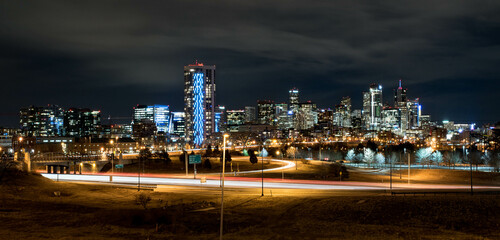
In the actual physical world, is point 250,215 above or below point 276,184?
below

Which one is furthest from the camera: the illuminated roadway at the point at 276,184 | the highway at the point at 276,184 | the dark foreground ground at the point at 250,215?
the illuminated roadway at the point at 276,184

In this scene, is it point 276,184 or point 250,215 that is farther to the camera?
point 276,184

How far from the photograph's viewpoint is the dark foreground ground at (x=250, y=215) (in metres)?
32.5

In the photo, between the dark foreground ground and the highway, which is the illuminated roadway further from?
the dark foreground ground

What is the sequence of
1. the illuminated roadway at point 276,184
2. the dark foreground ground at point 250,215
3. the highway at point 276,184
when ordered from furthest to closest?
the illuminated roadway at point 276,184
the highway at point 276,184
the dark foreground ground at point 250,215

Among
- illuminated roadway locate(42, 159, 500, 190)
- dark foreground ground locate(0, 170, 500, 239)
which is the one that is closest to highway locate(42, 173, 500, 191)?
illuminated roadway locate(42, 159, 500, 190)

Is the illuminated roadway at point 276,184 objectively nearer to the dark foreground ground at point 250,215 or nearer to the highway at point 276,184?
the highway at point 276,184

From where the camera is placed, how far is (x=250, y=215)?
127 feet

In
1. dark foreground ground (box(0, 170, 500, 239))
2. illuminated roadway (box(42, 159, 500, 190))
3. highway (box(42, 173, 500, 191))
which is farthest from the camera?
illuminated roadway (box(42, 159, 500, 190))

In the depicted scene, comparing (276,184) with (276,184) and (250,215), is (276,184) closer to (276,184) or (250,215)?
(276,184)

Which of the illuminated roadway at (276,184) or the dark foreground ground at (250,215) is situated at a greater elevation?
the illuminated roadway at (276,184)

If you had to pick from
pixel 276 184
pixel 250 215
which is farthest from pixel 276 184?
pixel 250 215

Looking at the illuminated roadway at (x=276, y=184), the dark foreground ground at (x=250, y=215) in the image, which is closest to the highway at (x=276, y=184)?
the illuminated roadway at (x=276, y=184)

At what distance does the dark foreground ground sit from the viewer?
32.5 m
